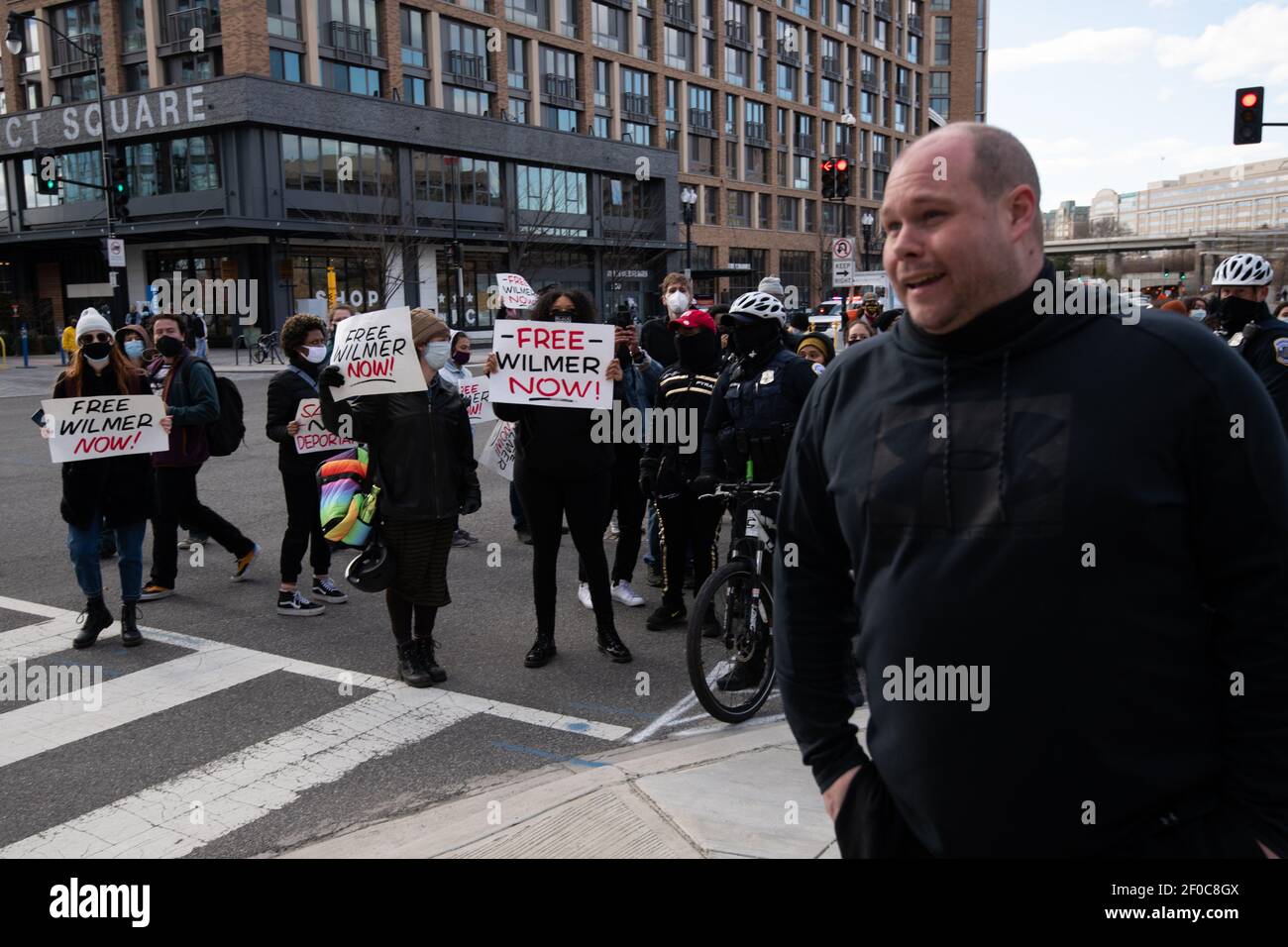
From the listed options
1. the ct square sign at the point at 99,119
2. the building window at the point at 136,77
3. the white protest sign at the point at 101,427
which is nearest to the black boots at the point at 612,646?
the white protest sign at the point at 101,427

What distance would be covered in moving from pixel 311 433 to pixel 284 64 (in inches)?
1606

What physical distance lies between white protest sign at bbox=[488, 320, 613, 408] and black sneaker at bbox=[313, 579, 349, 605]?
2411mm

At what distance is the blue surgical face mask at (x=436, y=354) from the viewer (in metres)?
6.21

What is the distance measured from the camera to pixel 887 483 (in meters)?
1.81

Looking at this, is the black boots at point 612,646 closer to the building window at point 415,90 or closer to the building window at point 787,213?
the building window at point 415,90

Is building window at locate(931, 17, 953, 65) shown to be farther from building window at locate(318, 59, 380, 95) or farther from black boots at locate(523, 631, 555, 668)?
black boots at locate(523, 631, 555, 668)

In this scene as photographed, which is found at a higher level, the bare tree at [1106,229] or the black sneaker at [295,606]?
the bare tree at [1106,229]

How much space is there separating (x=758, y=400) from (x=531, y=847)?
3271 mm

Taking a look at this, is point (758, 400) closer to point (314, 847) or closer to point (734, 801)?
point (734, 801)

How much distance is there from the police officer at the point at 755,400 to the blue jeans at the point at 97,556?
3840 millimetres

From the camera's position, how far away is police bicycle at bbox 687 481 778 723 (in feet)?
18.8

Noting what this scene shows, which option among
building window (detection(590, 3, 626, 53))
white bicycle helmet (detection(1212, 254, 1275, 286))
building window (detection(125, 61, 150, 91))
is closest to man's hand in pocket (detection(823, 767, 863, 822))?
white bicycle helmet (detection(1212, 254, 1275, 286))
